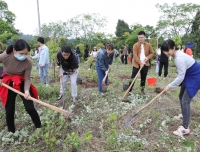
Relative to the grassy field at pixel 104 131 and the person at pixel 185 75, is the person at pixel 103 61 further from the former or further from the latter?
the person at pixel 185 75

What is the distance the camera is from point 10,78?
2945 millimetres

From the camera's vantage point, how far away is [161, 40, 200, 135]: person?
9.14ft

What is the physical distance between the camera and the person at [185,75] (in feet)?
9.14

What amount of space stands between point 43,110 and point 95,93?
130 centimetres

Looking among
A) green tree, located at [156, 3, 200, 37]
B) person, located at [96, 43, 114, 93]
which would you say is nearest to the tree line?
green tree, located at [156, 3, 200, 37]

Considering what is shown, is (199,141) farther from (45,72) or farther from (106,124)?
(45,72)

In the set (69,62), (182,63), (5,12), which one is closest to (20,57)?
(69,62)

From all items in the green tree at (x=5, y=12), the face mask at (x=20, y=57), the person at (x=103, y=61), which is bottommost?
the person at (x=103, y=61)

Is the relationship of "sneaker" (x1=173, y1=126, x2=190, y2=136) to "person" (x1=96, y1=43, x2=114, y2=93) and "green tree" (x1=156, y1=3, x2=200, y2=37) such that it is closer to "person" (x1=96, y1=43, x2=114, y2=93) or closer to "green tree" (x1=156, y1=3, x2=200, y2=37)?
"person" (x1=96, y1=43, x2=114, y2=93)

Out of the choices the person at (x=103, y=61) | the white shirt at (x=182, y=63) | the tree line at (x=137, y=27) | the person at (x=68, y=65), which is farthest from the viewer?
the tree line at (x=137, y=27)

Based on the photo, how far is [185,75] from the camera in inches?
116

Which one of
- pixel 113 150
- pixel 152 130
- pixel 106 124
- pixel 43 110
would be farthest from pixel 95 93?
pixel 113 150

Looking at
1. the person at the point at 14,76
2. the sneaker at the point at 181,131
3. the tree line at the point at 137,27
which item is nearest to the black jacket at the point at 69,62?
the person at the point at 14,76

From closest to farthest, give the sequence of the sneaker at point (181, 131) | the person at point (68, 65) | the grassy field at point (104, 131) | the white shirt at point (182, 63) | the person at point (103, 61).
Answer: the grassy field at point (104, 131), the white shirt at point (182, 63), the sneaker at point (181, 131), the person at point (68, 65), the person at point (103, 61)
